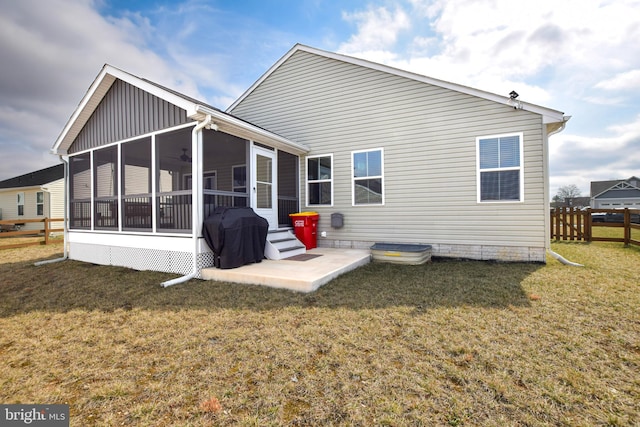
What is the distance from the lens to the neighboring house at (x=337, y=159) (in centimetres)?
560

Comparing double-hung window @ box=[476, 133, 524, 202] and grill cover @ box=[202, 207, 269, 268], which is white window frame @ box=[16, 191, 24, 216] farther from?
double-hung window @ box=[476, 133, 524, 202]

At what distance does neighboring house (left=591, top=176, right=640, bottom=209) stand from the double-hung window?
40.1 meters

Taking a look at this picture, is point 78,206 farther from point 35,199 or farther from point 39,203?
point 35,199

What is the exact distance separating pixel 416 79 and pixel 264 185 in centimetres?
449

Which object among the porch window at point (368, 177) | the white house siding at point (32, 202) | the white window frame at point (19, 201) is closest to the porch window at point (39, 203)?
the white house siding at point (32, 202)

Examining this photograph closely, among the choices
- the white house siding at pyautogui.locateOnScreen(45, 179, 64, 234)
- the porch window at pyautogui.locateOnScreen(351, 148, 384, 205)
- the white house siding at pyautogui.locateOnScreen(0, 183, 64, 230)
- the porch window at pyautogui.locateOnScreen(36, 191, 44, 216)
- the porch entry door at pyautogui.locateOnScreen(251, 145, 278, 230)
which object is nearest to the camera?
the porch entry door at pyautogui.locateOnScreen(251, 145, 278, 230)

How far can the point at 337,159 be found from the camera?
24.7ft

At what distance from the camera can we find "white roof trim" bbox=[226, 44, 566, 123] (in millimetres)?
5414

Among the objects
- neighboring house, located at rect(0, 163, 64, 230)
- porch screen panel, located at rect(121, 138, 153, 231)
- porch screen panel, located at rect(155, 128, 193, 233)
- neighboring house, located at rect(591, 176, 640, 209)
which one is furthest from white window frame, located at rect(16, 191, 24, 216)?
neighboring house, located at rect(591, 176, 640, 209)

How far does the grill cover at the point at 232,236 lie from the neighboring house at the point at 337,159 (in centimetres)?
29

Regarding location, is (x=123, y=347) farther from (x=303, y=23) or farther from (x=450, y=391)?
(x=303, y=23)

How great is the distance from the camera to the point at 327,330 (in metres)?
2.86

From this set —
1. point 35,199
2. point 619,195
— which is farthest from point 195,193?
point 619,195

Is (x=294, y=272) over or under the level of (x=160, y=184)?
under
